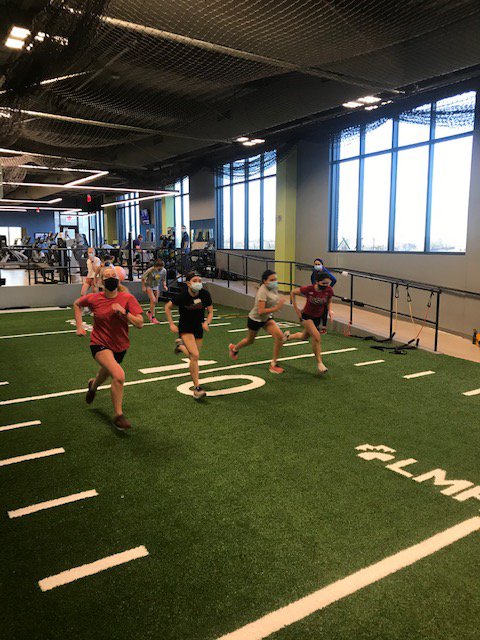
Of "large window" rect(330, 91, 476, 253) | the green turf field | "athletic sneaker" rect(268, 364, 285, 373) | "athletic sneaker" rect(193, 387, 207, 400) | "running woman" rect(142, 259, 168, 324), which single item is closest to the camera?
the green turf field

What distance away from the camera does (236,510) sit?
12.2 ft

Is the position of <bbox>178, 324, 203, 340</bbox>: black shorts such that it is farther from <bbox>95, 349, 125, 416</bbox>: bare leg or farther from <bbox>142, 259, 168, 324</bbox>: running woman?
<bbox>142, 259, 168, 324</bbox>: running woman

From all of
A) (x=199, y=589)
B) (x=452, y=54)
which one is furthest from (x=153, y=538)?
(x=452, y=54)

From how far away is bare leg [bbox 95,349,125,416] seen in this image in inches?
204

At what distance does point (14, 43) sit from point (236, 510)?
4867 millimetres

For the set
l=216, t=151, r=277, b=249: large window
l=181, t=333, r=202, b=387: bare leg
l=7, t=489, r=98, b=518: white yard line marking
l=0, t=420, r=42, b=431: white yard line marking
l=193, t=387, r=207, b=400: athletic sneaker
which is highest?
l=216, t=151, r=277, b=249: large window

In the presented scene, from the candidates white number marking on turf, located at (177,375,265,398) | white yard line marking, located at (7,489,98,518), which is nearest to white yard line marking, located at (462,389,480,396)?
white number marking on turf, located at (177,375,265,398)

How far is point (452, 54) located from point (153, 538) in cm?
786

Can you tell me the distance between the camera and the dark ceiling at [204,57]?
5172 mm

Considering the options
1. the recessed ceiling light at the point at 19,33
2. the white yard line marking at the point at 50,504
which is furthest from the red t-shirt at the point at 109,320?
the recessed ceiling light at the point at 19,33

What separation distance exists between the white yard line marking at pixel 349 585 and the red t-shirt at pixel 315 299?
4.47m

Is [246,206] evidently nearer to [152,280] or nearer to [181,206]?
[181,206]

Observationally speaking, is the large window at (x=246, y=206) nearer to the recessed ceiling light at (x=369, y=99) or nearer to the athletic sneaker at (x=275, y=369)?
the recessed ceiling light at (x=369, y=99)

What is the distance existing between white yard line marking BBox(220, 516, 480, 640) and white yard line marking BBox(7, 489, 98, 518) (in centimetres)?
183
